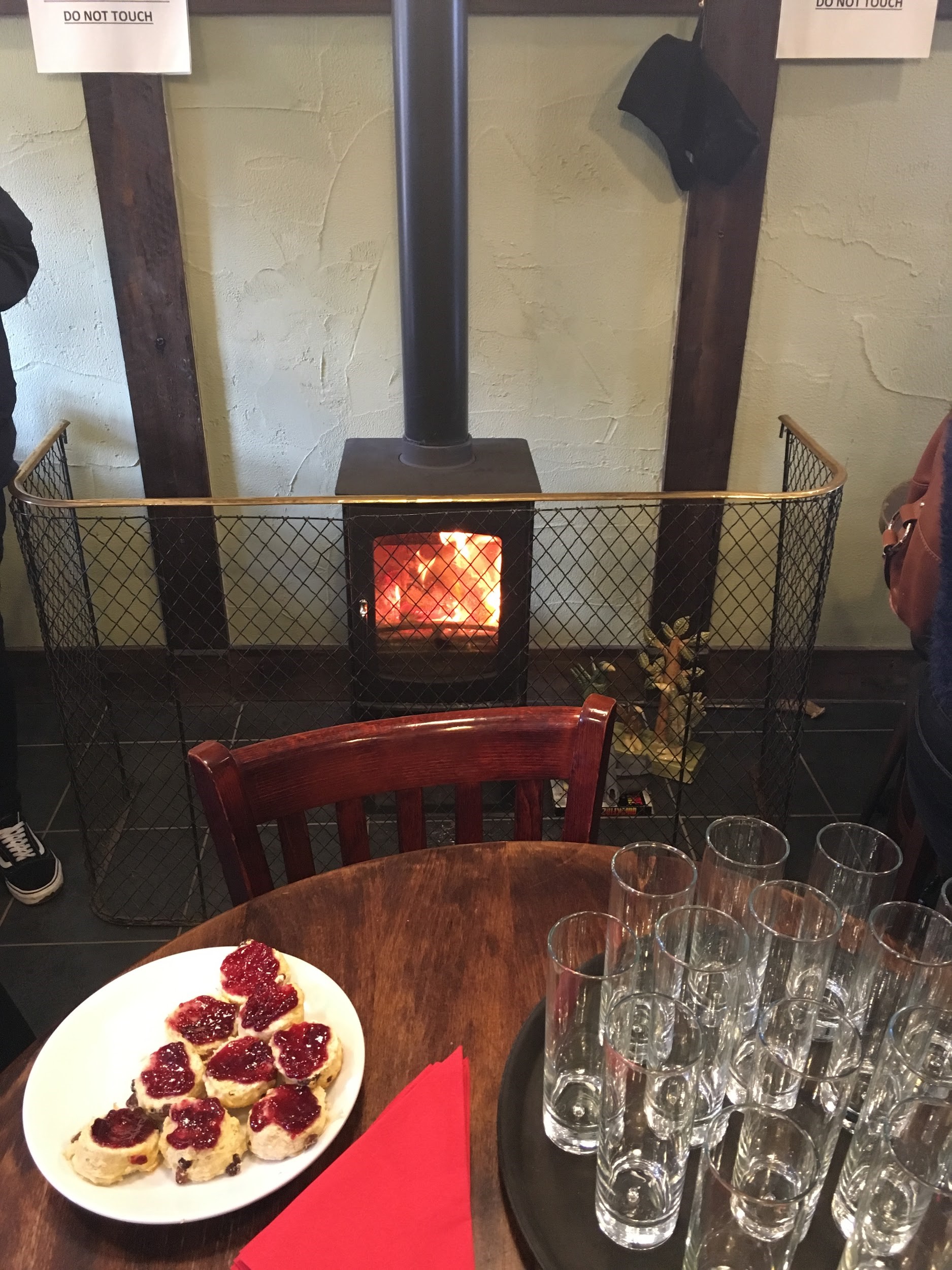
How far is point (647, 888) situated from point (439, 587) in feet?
3.83

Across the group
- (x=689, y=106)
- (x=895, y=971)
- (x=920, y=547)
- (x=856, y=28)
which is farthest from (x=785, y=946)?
(x=856, y=28)

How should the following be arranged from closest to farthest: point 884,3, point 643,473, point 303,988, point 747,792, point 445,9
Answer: point 303,988 < point 445,9 < point 884,3 < point 747,792 < point 643,473

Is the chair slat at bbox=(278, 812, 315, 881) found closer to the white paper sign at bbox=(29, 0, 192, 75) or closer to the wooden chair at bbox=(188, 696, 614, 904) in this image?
the wooden chair at bbox=(188, 696, 614, 904)

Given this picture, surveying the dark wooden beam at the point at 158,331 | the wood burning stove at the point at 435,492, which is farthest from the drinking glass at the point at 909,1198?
the dark wooden beam at the point at 158,331

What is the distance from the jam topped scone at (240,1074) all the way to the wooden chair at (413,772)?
0.27 m

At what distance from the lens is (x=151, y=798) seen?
2141 mm

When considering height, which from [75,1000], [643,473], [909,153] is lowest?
[75,1000]

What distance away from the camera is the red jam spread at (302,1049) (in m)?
0.73

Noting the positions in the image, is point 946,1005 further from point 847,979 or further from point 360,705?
point 360,705

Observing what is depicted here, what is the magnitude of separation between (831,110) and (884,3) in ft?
0.63

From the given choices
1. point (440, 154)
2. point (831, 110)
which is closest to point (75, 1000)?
point (440, 154)

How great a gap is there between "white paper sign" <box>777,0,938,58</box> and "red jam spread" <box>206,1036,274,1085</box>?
6.52 ft

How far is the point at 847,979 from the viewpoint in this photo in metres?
0.80

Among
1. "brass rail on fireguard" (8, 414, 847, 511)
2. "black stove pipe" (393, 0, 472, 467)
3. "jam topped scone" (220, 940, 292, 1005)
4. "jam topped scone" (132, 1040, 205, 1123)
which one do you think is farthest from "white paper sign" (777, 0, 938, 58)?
"jam topped scone" (132, 1040, 205, 1123)
